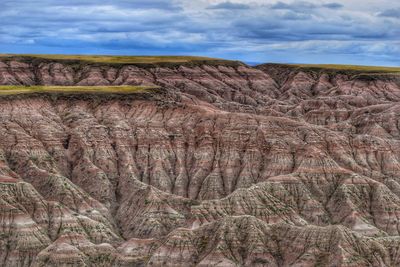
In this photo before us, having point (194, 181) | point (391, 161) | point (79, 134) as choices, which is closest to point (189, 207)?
point (194, 181)

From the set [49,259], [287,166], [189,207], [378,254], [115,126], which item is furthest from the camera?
[115,126]

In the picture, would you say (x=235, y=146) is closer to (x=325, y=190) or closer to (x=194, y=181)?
(x=194, y=181)

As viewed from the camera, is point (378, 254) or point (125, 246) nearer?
point (378, 254)

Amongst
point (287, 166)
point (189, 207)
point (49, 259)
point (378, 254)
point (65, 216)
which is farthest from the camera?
point (287, 166)

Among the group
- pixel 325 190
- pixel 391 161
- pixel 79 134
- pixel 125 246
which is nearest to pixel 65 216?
pixel 125 246

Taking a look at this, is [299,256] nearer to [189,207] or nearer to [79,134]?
[189,207]

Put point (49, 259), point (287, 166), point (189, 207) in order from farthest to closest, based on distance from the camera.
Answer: point (287, 166) < point (189, 207) < point (49, 259)
